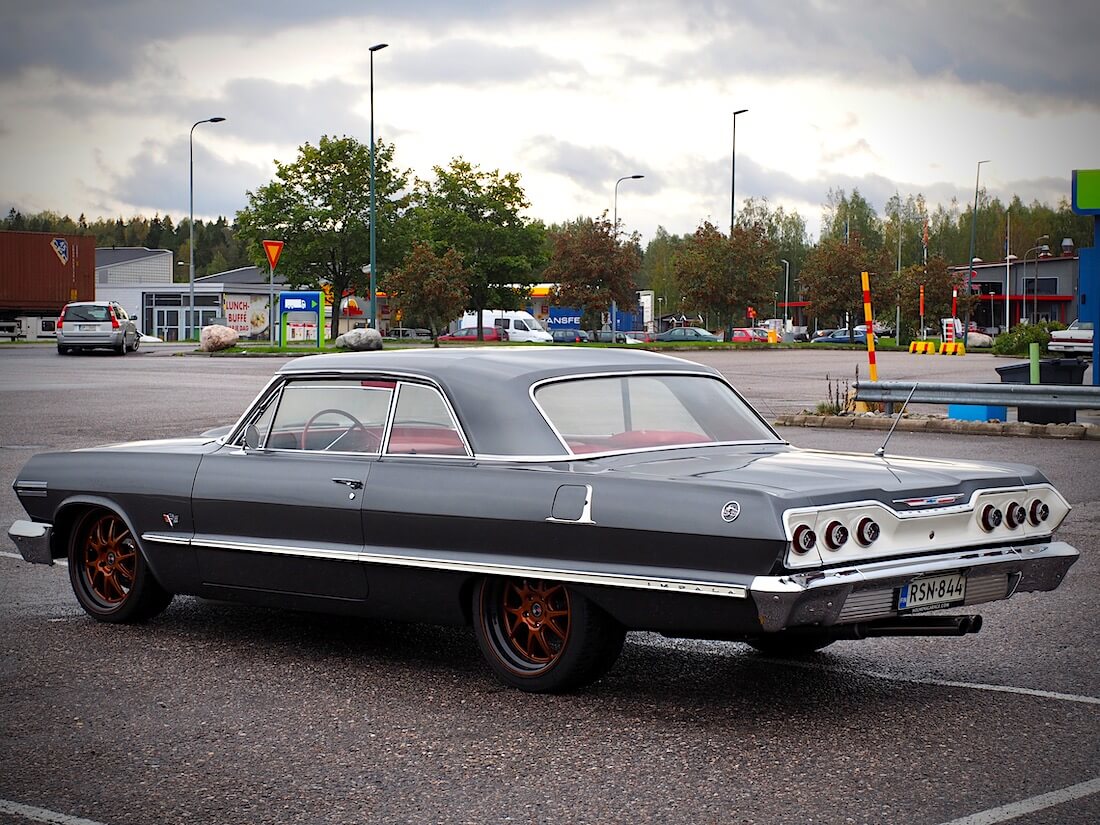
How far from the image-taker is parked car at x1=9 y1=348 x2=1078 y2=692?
5141 mm

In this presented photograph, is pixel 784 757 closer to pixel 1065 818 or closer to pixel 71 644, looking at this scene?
pixel 1065 818

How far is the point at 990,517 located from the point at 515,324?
7846 cm

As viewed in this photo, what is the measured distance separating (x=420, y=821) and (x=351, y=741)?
93cm

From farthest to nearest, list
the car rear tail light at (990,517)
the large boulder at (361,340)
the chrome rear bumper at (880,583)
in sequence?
the large boulder at (361,340)
the car rear tail light at (990,517)
the chrome rear bumper at (880,583)

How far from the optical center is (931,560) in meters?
5.36

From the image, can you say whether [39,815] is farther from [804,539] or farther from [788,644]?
[788,644]

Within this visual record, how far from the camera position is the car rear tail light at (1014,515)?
5734 mm

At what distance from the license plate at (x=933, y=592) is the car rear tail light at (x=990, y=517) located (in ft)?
0.86

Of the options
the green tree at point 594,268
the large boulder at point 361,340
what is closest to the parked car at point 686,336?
the green tree at point 594,268

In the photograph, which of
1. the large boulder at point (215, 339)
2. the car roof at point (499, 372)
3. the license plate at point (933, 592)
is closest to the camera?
the license plate at point (933, 592)

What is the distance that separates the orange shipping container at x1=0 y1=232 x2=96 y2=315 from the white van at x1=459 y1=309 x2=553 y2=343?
25.2 m

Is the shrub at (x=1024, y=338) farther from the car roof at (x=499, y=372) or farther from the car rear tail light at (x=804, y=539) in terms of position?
the car rear tail light at (x=804, y=539)

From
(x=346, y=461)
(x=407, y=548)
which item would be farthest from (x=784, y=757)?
(x=346, y=461)

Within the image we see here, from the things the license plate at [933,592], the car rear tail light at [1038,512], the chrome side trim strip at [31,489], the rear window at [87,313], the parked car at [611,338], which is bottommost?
the license plate at [933,592]
